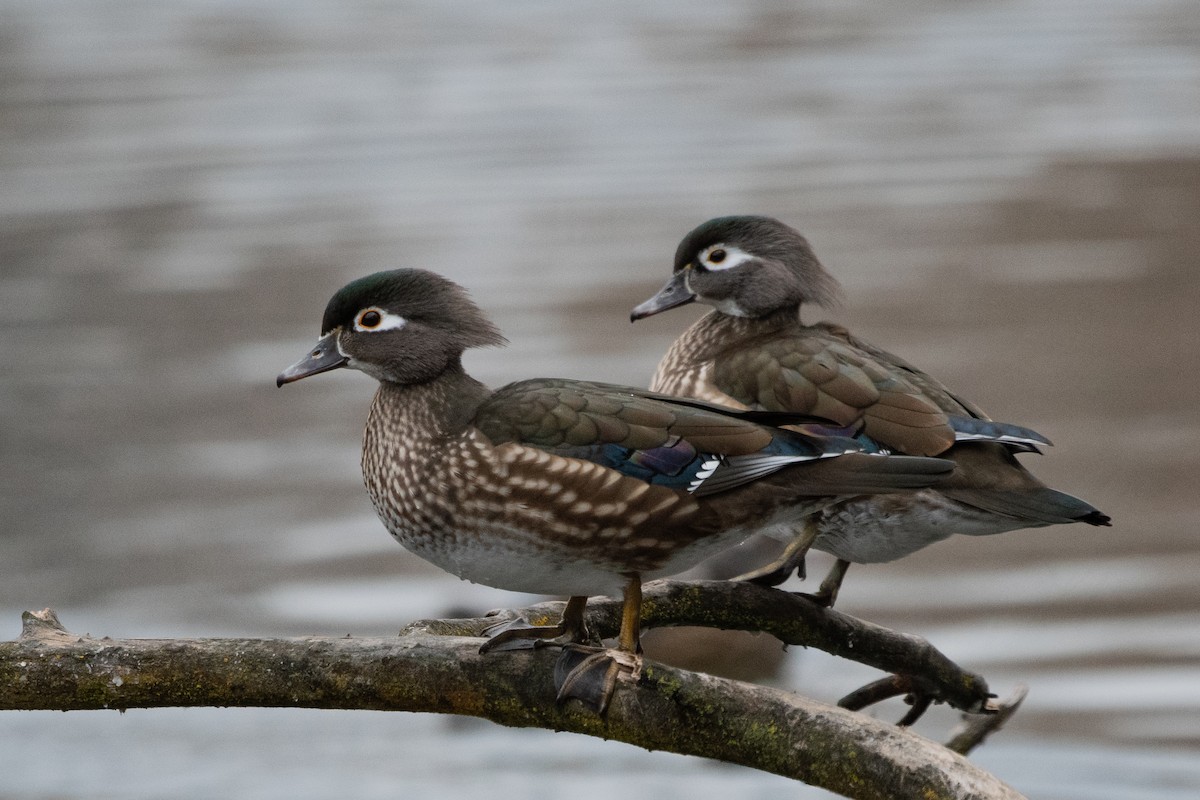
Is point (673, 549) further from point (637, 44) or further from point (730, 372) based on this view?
point (637, 44)

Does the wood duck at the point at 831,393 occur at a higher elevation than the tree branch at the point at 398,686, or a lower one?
higher

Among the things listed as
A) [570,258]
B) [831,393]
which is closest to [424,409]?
[831,393]

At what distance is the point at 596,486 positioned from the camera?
9.23 feet

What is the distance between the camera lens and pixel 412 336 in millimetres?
3055

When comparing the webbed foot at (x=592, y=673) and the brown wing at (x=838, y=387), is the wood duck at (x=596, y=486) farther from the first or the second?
the brown wing at (x=838, y=387)

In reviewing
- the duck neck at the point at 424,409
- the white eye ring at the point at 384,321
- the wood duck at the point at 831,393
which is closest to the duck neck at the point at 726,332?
the wood duck at the point at 831,393

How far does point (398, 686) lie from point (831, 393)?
96cm

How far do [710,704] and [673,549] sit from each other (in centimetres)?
27

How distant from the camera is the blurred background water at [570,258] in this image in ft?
20.2

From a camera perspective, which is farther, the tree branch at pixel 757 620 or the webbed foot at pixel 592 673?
the tree branch at pixel 757 620

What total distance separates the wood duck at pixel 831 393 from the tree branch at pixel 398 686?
583 millimetres

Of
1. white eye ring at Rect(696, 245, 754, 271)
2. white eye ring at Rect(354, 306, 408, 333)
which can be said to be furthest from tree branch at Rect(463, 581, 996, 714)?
white eye ring at Rect(696, 245, 754, 271)

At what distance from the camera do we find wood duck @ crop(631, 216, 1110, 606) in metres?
3.10

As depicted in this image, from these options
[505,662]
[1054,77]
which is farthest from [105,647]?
[1054,77]
